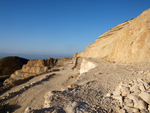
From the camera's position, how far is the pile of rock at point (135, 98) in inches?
99.4

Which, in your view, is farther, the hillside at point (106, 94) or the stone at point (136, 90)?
the stone at point (136, 90)

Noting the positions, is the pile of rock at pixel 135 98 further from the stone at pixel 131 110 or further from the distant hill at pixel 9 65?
the distant hill at pixel 9 65

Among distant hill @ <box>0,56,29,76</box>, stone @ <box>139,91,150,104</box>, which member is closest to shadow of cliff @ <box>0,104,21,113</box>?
stone @ <box>139,91,150,104</box>

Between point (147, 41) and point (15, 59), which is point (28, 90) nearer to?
point (147, 41)

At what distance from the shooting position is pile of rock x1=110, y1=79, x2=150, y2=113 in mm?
2525

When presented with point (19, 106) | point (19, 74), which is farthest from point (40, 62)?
point (19, 106)

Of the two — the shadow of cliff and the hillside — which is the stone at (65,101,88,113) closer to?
the hillside

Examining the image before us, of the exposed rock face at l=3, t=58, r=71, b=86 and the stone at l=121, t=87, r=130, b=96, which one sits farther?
the exposed rock face at l=3, t=58, r=71, b=86

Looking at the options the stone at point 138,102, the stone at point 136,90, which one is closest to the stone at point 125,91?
the stone at point 136,90

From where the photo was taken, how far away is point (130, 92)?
3215 mm

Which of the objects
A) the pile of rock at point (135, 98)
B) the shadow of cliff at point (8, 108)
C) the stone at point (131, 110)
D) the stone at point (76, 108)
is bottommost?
the shadow of cliff at point (8, 108)

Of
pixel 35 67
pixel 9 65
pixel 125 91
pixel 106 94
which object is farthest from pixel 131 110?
pixel 9 65

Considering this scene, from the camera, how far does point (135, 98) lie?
281cm

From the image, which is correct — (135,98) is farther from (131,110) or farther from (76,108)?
(76,108)
